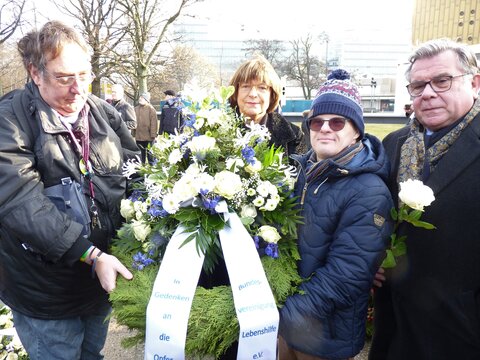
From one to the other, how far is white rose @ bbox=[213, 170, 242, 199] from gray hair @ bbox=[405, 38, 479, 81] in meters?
1.15

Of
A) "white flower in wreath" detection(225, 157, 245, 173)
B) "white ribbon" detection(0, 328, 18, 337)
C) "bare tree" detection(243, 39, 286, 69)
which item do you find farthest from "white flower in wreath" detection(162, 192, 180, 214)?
"bare tree" detection(243, 39, 286, 69)

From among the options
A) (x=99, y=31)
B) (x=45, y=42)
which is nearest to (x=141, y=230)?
(x=45, y=42)

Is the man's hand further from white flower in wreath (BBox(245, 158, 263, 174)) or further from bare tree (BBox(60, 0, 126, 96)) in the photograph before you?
bare tree (BBox(60, 0, 126, 96))

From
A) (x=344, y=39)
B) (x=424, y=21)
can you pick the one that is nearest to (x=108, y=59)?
(x=424, y=21)

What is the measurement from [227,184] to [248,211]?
7.3 inches

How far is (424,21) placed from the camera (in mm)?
38969

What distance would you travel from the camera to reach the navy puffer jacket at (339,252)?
1669mm

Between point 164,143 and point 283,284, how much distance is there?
85 cm

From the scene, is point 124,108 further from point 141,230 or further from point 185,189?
point 185,189

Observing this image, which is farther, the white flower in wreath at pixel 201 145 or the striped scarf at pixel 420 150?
the striped scarf at pixel 420 150

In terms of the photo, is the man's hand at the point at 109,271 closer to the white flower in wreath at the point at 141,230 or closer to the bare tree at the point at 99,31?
the white flower in wreath at the point at 141,230

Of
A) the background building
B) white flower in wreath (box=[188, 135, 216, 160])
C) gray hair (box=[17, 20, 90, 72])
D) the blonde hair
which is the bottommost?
white flower in wreath (box=[188, 135, 216, 160])

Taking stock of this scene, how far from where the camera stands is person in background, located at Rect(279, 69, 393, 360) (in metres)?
1.67

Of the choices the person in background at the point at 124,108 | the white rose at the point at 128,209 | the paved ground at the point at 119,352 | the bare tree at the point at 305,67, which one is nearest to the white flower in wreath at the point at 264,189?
the white rose at the point at 128,209
